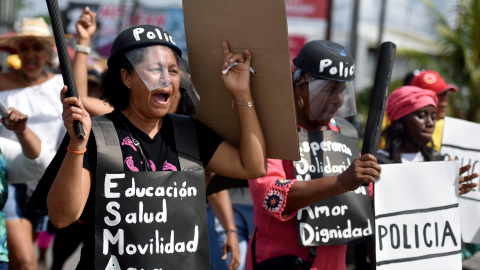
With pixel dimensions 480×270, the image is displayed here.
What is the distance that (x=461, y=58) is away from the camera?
16.5m

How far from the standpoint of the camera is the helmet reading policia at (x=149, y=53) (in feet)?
9.01

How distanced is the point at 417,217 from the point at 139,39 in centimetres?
173

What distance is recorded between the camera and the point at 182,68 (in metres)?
2.90

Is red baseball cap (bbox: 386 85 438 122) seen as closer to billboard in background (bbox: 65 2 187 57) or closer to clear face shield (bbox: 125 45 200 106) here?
clear face shield (bbox: 125 45 200 106)

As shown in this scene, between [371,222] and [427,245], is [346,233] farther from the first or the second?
[427,245]

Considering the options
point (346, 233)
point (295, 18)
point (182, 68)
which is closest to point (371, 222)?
point (346, 233)

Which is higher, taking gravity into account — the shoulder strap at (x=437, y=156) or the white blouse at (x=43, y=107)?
the white blouse at (x=43, y=107)

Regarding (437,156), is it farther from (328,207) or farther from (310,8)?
(310,8)

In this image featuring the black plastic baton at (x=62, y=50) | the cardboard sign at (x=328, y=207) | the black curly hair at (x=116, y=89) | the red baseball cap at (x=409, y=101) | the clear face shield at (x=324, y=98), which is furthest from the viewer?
the red baseball cap at (x=409, y=101)

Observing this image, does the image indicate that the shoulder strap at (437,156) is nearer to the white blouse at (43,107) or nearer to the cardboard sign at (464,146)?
the cardboard sign at (464,146)

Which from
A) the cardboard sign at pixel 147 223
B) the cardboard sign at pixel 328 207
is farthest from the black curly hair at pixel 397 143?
the cardboard sign at pixel 147 223

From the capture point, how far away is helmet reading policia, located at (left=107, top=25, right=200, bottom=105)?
2.75 meters

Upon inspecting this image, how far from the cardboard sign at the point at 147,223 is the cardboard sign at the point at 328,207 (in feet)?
2.49

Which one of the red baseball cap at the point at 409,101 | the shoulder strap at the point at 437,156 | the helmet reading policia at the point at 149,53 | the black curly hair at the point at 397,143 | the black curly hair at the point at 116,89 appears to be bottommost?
the shoulder strap at the point at 437,156
